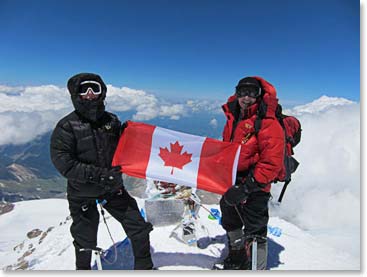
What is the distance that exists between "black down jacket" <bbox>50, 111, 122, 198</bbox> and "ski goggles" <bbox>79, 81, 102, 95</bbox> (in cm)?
28

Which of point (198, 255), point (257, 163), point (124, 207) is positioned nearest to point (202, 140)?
point (257, 163)

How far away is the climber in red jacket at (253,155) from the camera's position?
3318 mm

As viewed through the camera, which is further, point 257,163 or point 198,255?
point 198,255

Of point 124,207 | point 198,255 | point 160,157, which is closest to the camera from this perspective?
point 124,207

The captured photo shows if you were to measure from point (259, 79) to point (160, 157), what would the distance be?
161cm

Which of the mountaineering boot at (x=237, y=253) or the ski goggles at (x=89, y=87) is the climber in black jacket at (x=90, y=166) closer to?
the ski goggles at (x=89, y=87)

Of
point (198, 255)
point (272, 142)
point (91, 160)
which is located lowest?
point (198, 255)

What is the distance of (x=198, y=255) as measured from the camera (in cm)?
493

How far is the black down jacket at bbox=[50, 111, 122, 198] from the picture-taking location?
3.38m

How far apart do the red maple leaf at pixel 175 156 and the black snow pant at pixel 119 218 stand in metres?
A: 0.68

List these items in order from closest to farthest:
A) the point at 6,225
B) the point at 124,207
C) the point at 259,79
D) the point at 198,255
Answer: the point at 259,79 < the point at 124,207 < the point at 198,255 < the point at 6,225

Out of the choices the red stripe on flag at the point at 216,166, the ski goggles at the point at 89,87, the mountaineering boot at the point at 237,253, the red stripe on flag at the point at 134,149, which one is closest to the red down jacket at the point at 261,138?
the red stripe on flag at the point at 216,166

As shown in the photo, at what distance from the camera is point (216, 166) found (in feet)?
13.0

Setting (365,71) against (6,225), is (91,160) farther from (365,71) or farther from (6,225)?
(6,225)
